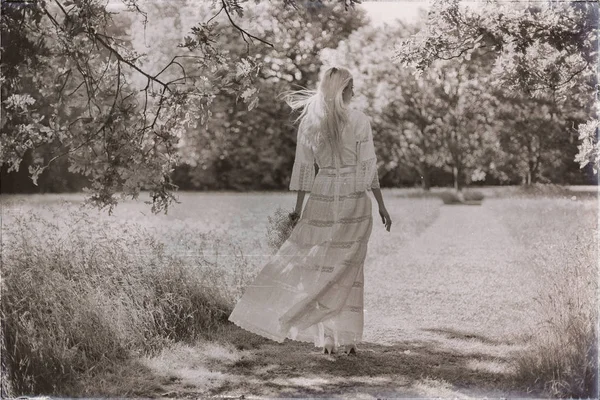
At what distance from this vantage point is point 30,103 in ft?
15.9

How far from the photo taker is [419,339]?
475cm

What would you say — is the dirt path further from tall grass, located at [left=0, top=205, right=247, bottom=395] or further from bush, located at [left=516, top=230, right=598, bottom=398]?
tall grass, located at [left=0, top=205, right=247, bottom=395]

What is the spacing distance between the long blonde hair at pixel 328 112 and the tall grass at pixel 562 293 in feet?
4.54

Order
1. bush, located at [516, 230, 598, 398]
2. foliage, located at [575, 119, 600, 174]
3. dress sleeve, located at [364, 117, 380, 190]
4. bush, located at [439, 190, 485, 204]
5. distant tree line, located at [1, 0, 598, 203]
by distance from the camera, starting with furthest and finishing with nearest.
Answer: bush, located at [439, 190, 485, 204]
distant tree line, located at [1, 0, 598, 203]
foliage, located at [575, 119, 600, 174]
dress sleeve, located at [364, 117, 380, 190]
bush, located at [516, 230, 598, 398]

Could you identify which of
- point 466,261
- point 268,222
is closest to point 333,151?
point 268,222

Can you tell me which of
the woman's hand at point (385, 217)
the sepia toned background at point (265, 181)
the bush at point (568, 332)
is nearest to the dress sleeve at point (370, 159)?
the woman's hand at point (385, 217)

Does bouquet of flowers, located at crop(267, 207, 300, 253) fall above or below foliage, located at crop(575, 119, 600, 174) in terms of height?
below

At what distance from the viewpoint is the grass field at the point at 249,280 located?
15.0 feet

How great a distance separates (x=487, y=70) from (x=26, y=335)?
3.73 m

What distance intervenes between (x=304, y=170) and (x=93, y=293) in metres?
1.76

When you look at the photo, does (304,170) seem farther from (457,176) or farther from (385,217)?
(457,176)

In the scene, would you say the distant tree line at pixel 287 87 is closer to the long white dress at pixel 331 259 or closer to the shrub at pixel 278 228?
the shrub at pixel 278 228

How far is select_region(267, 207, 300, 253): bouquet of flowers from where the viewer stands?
4754 millimetres

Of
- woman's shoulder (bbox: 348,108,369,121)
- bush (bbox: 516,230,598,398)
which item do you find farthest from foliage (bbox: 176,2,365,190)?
bush (bbox: 516,230,598,398)
